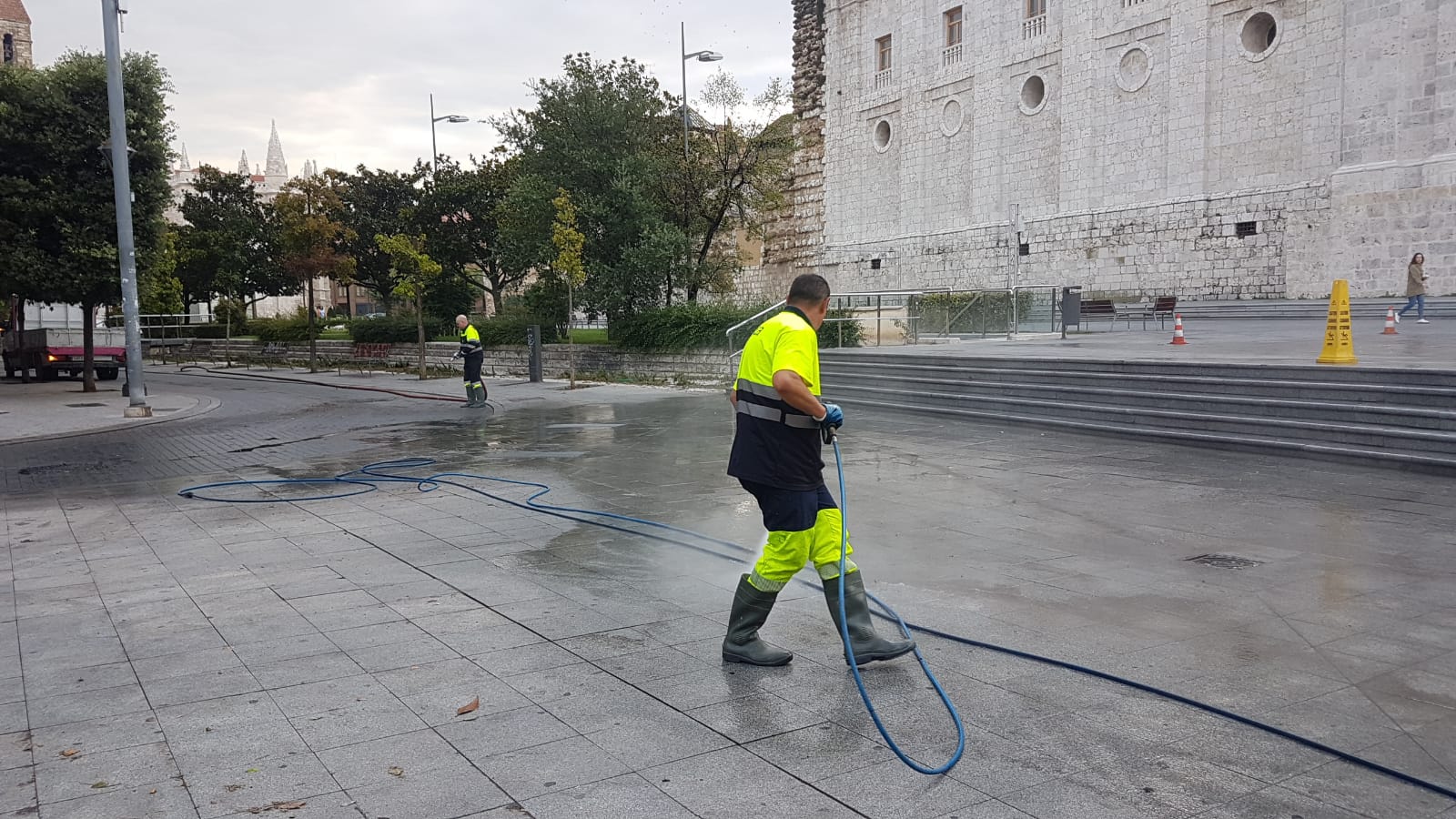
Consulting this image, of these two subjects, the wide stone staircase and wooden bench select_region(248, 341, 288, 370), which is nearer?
the wide stone staircase

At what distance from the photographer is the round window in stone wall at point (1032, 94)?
3475 centimetres

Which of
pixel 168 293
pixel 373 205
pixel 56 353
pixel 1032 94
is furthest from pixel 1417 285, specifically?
pixel 168 293

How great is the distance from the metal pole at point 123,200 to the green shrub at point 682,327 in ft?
37.4

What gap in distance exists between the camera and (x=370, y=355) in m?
33.9

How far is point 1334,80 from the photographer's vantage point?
26453 millimetres

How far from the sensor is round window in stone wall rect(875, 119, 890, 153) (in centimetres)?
4134

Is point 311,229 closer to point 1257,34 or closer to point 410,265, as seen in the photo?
point 410,265

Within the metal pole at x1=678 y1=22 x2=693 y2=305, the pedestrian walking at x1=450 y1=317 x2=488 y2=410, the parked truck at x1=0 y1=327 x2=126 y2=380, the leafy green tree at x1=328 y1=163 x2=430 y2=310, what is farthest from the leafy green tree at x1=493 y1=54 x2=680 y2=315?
the leafy green tree at x1=328 y1=163 x2=430 y2=310

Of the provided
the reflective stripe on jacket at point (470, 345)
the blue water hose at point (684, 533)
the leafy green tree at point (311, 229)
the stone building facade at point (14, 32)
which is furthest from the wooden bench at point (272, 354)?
the stone building facade at point (14, 32)

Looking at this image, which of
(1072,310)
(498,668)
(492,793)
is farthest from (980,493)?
(1072,310)

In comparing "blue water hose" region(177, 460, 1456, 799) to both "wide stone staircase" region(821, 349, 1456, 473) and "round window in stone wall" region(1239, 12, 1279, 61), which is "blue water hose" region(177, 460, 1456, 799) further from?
"round window in stone wall" region(1239, 12, 1279, 61)

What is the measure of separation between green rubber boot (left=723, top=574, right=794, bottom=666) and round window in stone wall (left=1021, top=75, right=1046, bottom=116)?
110 feet

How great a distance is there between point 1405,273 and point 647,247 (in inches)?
747

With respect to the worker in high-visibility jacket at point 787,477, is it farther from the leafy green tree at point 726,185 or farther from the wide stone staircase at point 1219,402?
the leafy green tree at point 726,185
